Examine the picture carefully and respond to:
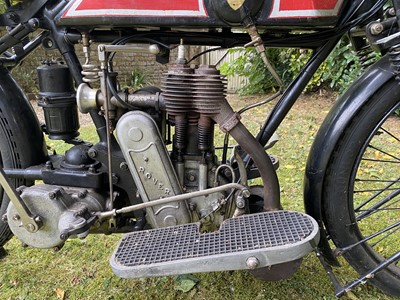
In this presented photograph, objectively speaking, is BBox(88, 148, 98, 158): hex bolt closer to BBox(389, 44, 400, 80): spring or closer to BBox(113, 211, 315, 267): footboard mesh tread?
BBox(113, 211, 315, 267): footboard mesh tread

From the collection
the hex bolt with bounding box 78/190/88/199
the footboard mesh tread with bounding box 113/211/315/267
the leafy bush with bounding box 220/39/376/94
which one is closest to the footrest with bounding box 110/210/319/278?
the footboard mesh tread with bounding box 113/211/315/267

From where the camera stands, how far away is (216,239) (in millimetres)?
1501

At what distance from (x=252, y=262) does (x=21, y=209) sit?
3.21 feet

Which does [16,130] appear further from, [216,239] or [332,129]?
[332,129]

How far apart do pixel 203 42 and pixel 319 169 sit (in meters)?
0.70

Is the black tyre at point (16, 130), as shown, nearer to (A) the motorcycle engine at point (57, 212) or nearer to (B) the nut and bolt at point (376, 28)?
(A) the motorcycle engine at point (57, 212)

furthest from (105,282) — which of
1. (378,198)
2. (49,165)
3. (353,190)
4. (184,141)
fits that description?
(378,198)

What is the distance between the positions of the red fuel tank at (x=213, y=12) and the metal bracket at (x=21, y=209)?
77 cm

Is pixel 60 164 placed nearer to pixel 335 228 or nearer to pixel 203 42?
pixel 203 42

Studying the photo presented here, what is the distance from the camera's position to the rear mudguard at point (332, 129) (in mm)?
1442

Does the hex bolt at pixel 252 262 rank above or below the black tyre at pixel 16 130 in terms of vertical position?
below

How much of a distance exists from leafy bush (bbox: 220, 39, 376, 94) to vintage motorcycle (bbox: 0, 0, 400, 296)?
3.53 meters

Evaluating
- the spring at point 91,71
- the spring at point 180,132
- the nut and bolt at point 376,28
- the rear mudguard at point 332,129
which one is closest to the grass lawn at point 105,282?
the rear mudguard at point 332,129

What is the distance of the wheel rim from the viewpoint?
163cm
